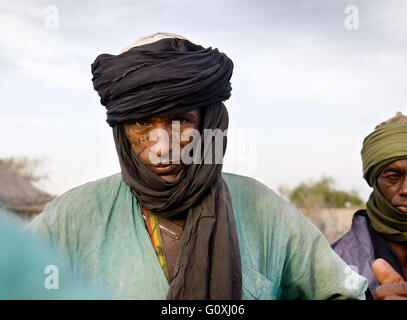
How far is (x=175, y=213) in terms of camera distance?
8.19 feet

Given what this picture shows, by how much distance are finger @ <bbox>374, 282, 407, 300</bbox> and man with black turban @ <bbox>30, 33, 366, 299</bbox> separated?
17 centimetres

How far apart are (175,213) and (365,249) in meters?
2.49

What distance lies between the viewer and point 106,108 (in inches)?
103

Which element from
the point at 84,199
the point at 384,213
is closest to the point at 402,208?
the point at 384,213

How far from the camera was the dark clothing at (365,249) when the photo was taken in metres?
4.34

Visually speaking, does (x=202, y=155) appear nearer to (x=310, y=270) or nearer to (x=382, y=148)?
(x=310, y=270)

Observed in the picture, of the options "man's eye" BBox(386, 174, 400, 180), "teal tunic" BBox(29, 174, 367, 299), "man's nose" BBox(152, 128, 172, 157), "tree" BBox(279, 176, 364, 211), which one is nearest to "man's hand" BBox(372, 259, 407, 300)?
"teal tunic" BBox(29, 174, 367, 299)

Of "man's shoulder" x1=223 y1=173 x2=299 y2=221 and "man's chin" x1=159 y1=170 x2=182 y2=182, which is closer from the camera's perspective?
"man's chin" x1=159 y1=170 x2=182 y2=182

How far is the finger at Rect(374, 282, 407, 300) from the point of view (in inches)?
109

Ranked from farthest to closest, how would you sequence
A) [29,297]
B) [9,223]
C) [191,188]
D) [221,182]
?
[221,182], [191,188], [29,297], [9,223]

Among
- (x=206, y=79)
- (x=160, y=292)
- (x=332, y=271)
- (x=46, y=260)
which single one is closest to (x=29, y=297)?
(x=46, y=260)

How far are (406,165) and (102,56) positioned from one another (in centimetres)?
291

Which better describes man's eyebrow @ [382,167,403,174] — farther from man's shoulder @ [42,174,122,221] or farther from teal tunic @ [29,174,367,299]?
man's shoulder @ [42,174,122,221]
